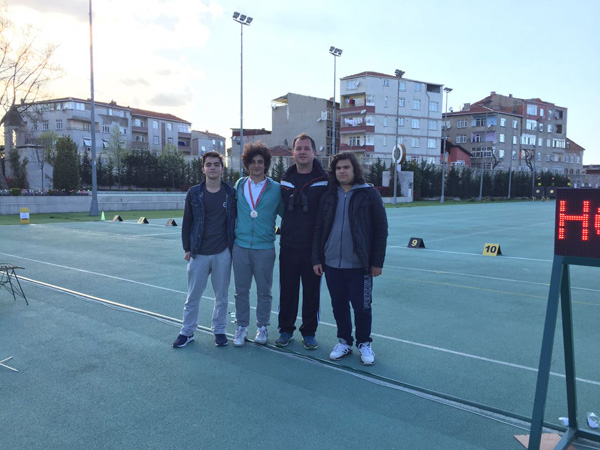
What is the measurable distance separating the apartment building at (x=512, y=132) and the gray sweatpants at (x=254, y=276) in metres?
82.0

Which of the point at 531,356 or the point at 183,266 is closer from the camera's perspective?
the point at 531,356

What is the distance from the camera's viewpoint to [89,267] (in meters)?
9.85

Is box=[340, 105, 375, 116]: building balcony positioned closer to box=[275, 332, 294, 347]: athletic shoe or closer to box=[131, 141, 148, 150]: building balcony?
box=[131, 141, 148, 150]: building balcony

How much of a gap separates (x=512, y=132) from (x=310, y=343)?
93682 mm

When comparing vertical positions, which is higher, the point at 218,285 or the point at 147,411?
the point at 218,285

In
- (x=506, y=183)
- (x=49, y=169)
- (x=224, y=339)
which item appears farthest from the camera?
(x=506, y=183)

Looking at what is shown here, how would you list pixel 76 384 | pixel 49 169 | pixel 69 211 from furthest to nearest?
1. pixel 49 169
2. pixel 69 211
3. pixel 76 384

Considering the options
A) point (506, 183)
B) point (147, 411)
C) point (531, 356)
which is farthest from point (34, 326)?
point (506, 183)

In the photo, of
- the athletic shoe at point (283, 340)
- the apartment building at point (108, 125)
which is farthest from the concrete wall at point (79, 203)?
the apartment building at point (108, 125)

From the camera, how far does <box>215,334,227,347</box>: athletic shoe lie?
504 cm

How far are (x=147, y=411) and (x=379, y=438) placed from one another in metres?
1.77

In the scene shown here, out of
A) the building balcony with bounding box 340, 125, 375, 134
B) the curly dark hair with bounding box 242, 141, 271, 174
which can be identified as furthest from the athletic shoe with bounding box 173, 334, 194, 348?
the building balcony with bounding box 340, 125, 375, 134

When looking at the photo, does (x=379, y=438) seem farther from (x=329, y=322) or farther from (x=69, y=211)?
(x=69, y=211)

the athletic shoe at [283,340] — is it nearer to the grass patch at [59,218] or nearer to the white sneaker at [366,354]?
the white sneaker at [366,354]
